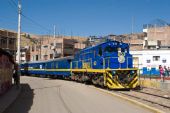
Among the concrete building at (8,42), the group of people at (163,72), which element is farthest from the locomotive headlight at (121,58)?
the concrete building at (8,42)

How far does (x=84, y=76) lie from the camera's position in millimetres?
30625

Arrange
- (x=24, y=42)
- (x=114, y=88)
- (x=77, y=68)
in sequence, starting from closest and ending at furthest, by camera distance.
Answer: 1. (x=114, y=88)
2. (x=77, y=68)
3. (x=24, y=42)

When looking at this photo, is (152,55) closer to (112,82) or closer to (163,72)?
(163,72)

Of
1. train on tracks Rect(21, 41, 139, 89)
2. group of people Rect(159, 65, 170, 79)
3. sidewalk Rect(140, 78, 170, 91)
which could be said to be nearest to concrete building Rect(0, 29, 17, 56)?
group of people Rect(159, 65, 170, 79)

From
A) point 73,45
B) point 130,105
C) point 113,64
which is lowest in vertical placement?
point 130,105

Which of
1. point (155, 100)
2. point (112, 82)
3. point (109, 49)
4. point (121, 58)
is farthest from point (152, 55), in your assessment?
point (155, 100)

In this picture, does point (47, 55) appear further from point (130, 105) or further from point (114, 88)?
point (130, 105)

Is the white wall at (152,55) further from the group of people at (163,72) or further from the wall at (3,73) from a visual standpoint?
the wall at (3,73)

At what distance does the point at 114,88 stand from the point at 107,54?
8.86 ft

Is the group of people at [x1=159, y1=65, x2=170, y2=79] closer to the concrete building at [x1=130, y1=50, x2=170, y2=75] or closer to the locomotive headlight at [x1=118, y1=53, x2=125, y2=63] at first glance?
the locomotive headlight at [x1=118, y1=53, x2=125, y2=63]

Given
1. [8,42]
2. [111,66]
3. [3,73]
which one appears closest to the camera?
[3,73]

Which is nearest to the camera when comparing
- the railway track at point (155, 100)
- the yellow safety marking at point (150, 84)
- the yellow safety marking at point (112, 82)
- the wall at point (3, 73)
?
the railway track at point (155, 100)

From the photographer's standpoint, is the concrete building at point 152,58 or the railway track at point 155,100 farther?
the concrete building at point 152,58

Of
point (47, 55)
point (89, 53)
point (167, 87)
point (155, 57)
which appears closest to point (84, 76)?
point (89, 53)
